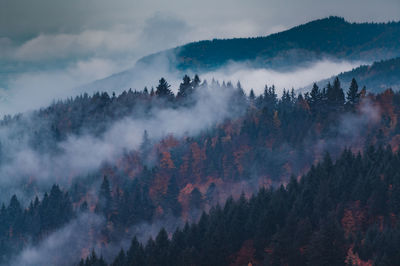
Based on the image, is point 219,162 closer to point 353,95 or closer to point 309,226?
point 353,95

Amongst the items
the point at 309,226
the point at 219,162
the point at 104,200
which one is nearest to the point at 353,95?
the point at 219,162

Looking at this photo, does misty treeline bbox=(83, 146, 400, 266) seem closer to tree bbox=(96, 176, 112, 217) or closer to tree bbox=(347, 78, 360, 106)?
tree bbox=(347, 78, 360, 106)

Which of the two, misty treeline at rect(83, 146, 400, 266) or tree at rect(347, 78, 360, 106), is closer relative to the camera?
misty treeline at rect(83, 146, 400, 266)

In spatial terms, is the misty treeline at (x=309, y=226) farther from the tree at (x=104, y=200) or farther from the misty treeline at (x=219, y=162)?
the tree at (x=104, y=200)

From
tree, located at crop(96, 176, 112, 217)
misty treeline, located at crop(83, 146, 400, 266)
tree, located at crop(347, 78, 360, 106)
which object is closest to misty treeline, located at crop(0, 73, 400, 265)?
tree, located at crop(347, 78, 360, 106)

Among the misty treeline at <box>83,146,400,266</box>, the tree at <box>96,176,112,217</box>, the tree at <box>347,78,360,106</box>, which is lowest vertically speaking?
the tree at <box>96,176,112,217</box>

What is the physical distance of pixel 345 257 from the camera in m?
70.7

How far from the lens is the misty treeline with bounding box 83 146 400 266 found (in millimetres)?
72500

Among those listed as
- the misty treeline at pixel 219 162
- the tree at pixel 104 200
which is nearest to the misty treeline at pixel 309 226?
the misty treeline at pixel 219 162

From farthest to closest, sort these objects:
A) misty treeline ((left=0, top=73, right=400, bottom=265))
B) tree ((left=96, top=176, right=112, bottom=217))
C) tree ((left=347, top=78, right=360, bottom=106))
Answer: tree ((left=96, top=176, right=112, bottom=217)), tree ((left=347, top=78, right=360, bottom=106)), misty treeline ((left=0, top=73, right=400, bottom=265))

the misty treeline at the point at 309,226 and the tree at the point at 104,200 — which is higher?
the misty treeline at the point at 309,226

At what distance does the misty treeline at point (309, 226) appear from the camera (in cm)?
7250

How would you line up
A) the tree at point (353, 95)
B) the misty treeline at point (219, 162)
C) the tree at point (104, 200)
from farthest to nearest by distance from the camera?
1. the tree at point (104, 200)
2. the tree at point (353, 95)
3. the misty treeline at point (219, 162)

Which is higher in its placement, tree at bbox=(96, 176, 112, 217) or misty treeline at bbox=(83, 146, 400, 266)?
misty treeline at bbox=(83, 146, 400, 266)
